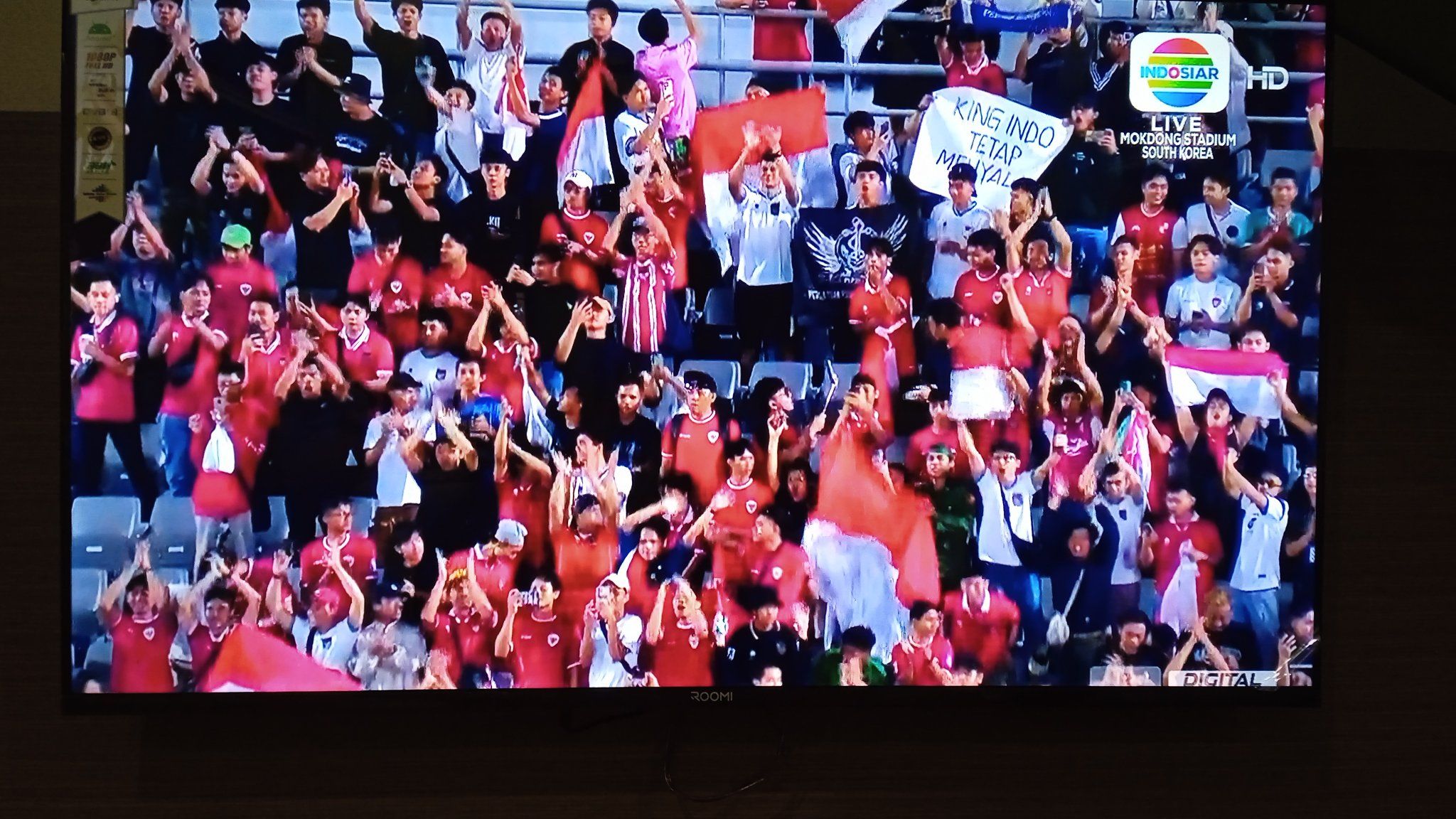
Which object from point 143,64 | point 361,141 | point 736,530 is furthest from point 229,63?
point 736,530

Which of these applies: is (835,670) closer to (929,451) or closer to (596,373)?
(929,451)

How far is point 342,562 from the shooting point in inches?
76.5

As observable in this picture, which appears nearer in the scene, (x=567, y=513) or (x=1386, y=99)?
(x=567, y=513)

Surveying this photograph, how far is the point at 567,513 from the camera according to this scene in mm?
1971

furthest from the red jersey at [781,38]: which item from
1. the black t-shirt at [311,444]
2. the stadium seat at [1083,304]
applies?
the black t-shirt at [311,444]

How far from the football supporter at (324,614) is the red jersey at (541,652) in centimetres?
27

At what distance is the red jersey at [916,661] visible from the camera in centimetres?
201

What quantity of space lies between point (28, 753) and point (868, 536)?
5.08 feet

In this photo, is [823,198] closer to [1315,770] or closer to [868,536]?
[868,536]

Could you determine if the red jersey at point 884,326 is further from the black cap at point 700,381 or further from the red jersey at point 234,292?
the red jersey at point 234,292

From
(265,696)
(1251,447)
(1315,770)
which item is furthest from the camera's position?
(1315,770)

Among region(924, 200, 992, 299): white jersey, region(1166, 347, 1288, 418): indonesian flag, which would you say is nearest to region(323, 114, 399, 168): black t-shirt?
region(924, 200, 992, 299): white jersey

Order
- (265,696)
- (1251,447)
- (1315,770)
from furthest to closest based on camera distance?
(1315,770), (1251,447), (265,696)

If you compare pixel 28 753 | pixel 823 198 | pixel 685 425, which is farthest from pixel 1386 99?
pixel 28 753
